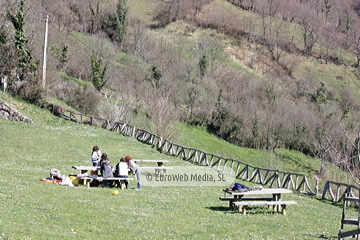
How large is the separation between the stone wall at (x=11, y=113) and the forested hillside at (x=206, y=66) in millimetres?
6173

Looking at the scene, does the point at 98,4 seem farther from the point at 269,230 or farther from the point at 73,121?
the point at 269,230

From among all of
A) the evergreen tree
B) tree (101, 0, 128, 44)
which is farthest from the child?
tree (101, 0, 128, 44)

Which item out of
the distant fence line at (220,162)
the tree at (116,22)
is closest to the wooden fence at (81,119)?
the distant fence line at (220,162)

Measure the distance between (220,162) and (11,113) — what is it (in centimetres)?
2021

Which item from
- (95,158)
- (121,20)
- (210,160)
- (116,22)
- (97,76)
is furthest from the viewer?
(116,22)

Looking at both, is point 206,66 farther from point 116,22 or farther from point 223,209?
point 223,209

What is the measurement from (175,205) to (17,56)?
38.8 m

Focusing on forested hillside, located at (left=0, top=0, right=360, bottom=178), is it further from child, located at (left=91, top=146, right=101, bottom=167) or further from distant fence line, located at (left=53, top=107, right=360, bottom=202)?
child, located at (left=91, top=146, right=101, bottom=167)

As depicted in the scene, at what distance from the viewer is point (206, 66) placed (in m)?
96.3

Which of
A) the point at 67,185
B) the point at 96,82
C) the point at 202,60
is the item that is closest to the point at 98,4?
the point at 202,60

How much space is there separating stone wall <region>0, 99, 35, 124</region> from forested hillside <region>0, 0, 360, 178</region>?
20.3 feet

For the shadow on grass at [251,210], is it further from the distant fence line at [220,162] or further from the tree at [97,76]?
the tree at [97,76]

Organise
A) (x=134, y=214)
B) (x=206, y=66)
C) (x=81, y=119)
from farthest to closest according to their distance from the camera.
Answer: (x=206, y=66), (x=81, y=119), (x=134, y=214)

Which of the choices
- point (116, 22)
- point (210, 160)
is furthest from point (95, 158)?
point (116, 22)
